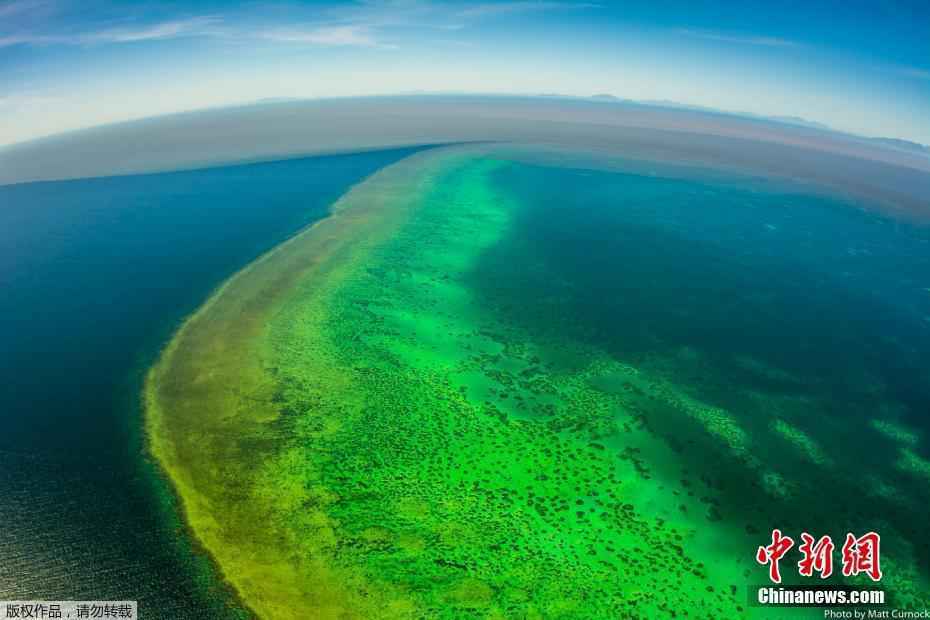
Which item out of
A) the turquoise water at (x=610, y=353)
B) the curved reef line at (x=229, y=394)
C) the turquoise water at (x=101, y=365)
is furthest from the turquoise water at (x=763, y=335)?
the turquoise water at (x=101, y=365)

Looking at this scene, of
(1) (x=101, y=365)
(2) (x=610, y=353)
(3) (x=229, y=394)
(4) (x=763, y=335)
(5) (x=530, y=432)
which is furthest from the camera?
(4) (x=763, y=335)

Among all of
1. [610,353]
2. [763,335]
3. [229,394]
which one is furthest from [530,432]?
[763,335]

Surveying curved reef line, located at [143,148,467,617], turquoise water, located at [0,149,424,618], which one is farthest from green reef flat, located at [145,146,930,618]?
turquoise water, located at [0,149,424,618]

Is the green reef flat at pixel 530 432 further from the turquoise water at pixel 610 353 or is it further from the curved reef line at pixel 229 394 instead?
the turquoise water at pixel 610 353

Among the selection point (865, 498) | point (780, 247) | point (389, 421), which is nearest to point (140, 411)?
point (389, 421)

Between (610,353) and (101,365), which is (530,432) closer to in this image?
(610,353)

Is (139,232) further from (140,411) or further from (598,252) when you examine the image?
(598,252)
